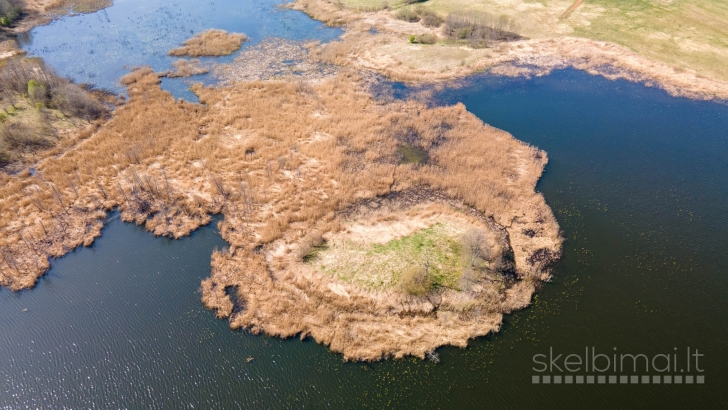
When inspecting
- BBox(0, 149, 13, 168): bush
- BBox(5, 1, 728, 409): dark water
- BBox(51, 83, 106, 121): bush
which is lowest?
BBox(5, 1, 728, 409): dark water

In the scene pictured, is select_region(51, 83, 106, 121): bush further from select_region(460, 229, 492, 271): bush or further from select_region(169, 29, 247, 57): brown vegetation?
select_region(460, 229, 492, 271): bush

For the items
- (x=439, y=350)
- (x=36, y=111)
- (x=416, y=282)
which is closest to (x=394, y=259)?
(x=416, y=282)

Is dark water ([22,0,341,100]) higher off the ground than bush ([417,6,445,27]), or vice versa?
bush ([417,6,445,27])

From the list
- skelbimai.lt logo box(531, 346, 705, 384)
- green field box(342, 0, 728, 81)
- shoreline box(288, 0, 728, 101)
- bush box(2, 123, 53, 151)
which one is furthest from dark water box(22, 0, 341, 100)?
skelbimai.lt logo box(531, 346, 705, 384)

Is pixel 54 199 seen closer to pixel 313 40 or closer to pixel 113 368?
pixel 113 368

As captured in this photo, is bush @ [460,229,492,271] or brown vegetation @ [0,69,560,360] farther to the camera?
bush @ [460,229,492,271]

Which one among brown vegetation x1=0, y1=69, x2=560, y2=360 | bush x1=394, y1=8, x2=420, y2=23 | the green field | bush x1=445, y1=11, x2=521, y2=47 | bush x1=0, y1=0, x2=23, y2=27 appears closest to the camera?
brown vegetation x1=0, y1=69, x2=560, y2=360
